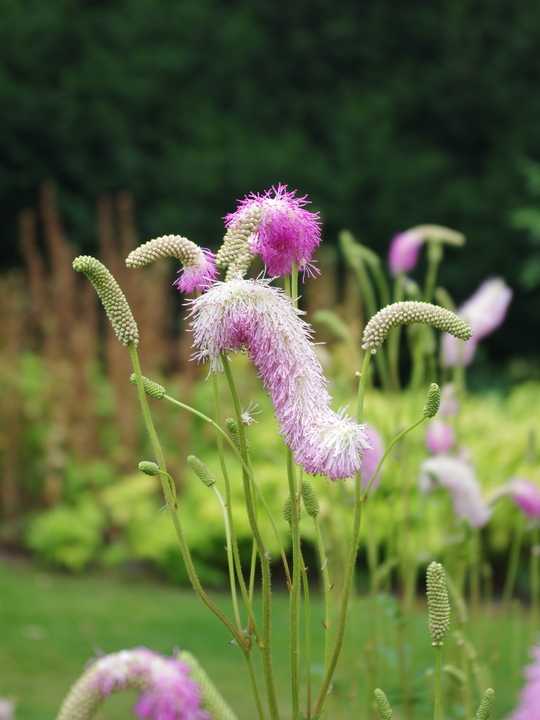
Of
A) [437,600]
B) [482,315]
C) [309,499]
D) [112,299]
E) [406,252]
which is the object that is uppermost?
[406,252]

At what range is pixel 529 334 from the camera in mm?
9656

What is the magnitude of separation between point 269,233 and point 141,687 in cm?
52

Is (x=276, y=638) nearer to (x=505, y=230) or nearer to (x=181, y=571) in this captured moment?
(x=181, y=571)

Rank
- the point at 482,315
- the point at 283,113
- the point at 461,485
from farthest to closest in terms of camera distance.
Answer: the point at 283,113, the point at 482,315, the point at 461,485

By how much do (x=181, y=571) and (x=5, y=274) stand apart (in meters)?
4.99

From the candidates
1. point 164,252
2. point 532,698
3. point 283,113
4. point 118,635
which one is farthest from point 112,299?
point 283,113

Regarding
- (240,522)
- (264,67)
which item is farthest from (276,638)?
(264,67)

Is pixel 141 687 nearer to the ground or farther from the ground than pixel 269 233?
nearer to the ground

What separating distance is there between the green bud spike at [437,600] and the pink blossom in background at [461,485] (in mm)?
746

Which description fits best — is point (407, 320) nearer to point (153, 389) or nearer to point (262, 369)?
point (262, 369)

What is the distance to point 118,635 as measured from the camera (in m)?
3.87

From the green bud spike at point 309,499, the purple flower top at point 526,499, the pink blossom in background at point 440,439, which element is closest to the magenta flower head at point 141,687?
the green bud spike at point 309,499

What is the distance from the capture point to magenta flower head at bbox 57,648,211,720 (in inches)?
34.3

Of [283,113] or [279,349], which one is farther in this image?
[283,113]
